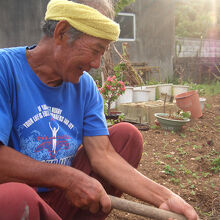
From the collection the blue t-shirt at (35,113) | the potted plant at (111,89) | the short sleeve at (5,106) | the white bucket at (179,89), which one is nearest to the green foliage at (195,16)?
the white bucket at (179,89)

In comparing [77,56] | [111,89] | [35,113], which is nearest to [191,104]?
[111,89]

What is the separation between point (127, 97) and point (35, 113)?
4.99 meters

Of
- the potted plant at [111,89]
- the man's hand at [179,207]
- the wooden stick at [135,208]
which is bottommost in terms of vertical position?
the potted plant at [111,89]

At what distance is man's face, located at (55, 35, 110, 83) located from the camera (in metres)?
1.71

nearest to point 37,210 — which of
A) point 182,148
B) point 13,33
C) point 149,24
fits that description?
point 182,148

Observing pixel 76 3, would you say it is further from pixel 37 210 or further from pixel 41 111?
pixel 37 210

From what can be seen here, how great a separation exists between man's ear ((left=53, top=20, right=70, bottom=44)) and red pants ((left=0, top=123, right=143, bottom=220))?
2.28 feet

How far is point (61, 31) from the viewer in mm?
1681

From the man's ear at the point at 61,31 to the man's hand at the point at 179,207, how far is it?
112 centimetres

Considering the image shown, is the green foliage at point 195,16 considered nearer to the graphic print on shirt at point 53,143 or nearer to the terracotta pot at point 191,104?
the terracotta pot at point 191,104

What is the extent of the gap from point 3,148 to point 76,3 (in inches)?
33.3

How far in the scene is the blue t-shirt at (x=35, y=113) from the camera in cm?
164

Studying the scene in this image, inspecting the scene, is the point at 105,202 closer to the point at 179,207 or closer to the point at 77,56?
the point at 179,207

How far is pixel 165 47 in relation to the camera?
1153 centimetres
